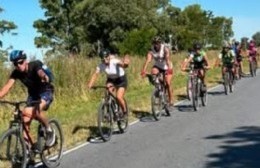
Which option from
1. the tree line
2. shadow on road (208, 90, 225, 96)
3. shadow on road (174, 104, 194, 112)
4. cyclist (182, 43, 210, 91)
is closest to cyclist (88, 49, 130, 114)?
shadow on road (174, 104, 194, 112)

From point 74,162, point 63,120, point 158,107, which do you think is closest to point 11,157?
point 74,162

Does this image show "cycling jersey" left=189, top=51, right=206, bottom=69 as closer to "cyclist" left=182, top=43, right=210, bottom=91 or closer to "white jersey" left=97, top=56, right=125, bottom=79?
"cyclist" left=182, top=43, right=210, bottom=91

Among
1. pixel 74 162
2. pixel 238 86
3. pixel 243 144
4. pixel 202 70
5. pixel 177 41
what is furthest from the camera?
pixel 177 41

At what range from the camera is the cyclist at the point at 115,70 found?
1345 cm

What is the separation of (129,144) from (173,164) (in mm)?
2386

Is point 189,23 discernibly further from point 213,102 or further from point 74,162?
point 74,162

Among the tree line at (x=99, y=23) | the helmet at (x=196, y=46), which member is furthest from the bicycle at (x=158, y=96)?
the tree line at (x=99, y=23)

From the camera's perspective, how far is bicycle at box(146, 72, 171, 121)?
1611cm

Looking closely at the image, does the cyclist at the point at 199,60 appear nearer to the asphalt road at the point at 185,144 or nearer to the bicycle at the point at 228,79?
the asphalt road at the point at 185,144

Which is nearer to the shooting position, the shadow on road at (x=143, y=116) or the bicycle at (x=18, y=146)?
the bicycle at (x=18, y=146)

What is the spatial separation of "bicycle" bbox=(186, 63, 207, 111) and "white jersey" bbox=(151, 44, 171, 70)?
63.9 inches

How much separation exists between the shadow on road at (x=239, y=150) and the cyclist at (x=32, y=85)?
2790 mm

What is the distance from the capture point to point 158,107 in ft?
Result: 53.5

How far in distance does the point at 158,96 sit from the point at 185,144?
14.1 ft
